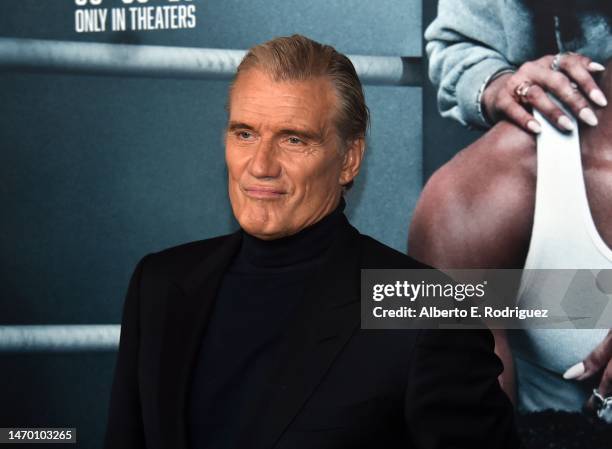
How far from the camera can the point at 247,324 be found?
129 cm

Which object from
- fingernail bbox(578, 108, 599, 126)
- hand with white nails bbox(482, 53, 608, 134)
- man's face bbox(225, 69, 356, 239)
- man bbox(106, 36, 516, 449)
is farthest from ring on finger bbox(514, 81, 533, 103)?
man's face bbox(225, 69, 356, 239)

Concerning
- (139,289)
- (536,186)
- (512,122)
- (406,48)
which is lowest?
(139,289)

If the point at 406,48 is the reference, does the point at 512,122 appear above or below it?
below

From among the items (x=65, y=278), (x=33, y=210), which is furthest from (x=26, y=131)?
(x=65, y=278)

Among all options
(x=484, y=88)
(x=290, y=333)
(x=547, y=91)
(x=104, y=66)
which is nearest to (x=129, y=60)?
(x=104, y=66)

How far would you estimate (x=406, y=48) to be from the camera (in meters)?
2.21

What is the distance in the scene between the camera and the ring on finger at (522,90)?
209cm

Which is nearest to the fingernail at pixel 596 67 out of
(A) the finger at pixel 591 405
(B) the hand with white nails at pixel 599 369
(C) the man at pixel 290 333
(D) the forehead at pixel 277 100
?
(B) the hand with white nails at pixel 599 369

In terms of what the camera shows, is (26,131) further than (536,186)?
Yes

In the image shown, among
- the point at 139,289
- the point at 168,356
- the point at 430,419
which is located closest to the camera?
the point at 430,419

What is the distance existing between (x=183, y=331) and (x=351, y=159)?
0.34 metres

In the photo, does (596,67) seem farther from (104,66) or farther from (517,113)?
(104,66)

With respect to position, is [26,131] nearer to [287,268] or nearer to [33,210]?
[33,210]

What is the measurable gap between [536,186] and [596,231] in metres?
0.16
